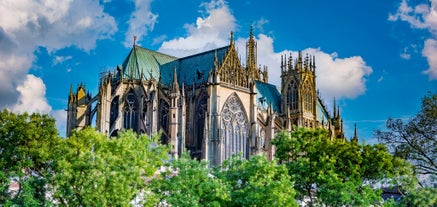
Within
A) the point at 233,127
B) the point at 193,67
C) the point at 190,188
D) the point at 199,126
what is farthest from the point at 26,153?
the point at 193,67

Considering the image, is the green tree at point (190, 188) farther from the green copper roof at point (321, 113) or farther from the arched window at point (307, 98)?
the green copper roof at point (321, 113)

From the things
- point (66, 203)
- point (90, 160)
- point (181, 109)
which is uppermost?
point (181, 109)

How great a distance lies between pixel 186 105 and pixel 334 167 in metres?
33.9

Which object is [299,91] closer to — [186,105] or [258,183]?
[186,105]

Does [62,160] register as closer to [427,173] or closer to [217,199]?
[217,199]

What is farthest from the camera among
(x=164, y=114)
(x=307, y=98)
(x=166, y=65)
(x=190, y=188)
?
(x=307, y=98)

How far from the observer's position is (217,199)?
33.7m

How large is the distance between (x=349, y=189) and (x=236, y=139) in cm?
3341

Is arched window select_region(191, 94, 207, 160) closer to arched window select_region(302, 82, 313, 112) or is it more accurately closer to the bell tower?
the bell tower

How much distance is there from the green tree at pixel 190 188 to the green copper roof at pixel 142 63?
3706 cm

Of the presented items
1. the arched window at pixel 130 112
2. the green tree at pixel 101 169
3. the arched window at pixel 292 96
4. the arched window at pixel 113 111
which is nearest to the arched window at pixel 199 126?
the arched window at pixel 130 112

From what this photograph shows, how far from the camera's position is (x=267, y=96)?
88.0 m

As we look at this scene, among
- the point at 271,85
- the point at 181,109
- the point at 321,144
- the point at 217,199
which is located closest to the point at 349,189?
the point at 321,144

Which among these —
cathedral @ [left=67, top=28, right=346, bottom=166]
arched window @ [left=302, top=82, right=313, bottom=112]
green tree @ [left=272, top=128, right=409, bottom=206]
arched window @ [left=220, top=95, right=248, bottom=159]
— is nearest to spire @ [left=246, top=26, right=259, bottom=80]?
arched window @ [left=302, top=82, right=313, bottom=112]
